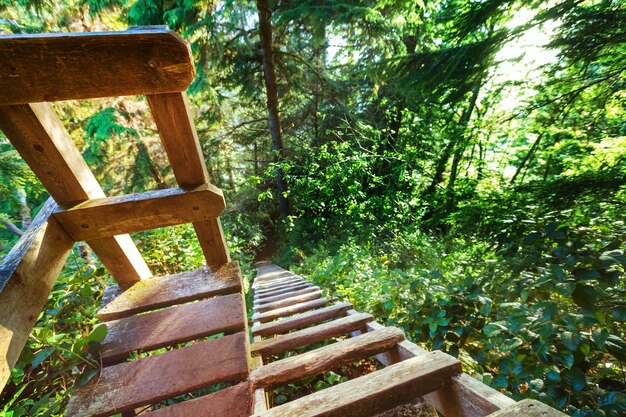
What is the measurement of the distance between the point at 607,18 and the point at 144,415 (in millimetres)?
5519

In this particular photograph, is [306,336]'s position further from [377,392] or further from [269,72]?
[269,72]

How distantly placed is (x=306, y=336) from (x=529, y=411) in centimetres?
145

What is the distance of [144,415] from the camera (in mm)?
1235

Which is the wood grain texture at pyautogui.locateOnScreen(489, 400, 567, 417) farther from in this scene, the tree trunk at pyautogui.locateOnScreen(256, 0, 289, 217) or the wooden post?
the tree trunk at pyautogui.locateOnScreen(256, 0, 289, 217)

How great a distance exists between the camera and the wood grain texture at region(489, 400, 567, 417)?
0.85 meters

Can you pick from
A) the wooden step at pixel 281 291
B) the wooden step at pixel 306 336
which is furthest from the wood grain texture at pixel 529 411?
the wooden step at pixel 281 291

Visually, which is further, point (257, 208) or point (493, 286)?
point (257, 208)

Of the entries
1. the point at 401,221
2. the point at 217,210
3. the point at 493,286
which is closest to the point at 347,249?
the point at 401,221

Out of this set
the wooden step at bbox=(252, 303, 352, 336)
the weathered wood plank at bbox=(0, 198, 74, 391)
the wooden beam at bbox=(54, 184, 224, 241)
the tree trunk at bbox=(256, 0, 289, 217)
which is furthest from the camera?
the tree trunk at bbox=(256, 0, 289, 217)

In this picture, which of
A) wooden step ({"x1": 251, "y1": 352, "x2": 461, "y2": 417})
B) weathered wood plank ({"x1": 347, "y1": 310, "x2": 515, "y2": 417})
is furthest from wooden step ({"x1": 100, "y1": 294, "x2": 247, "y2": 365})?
weathered wood plank ({"x1": 347, "y1": 310, "x2": 515, "y2": 417})

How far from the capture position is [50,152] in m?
1.20

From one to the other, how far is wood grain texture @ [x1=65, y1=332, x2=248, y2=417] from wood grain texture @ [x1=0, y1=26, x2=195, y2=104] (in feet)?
4.53

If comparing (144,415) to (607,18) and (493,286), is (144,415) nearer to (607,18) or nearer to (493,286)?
(493,286)

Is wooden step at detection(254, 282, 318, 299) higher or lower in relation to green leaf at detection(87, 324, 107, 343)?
lower
